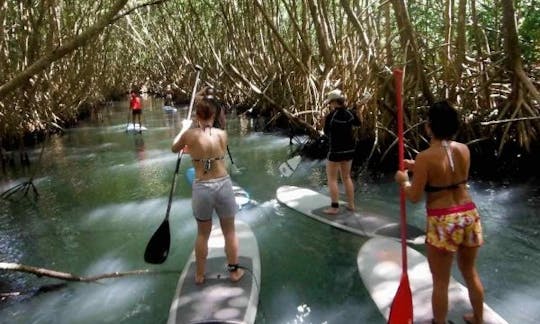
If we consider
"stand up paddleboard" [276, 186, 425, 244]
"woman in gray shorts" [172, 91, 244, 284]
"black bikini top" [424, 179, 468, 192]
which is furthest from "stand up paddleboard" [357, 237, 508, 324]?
"woman in gray shorts" [172, 91, 244, 284]

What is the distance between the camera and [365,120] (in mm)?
9102

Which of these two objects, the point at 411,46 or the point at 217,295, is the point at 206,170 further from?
the point at 411,46

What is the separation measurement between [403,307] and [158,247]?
7.82 ft

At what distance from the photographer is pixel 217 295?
3844mm

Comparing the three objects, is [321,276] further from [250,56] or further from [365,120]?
[250,56]

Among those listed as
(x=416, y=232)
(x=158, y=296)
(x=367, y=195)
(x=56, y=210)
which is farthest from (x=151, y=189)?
(x=416, y=232)

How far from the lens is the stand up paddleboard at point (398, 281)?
3.37 metres

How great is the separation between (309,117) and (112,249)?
6.51m

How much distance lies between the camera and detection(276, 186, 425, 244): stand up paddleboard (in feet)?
→ 17.5

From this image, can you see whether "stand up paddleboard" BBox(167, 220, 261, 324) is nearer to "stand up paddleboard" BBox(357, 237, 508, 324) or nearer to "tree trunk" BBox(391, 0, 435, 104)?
"stand up paddleboard" BBox(357, 237, 508, 324)

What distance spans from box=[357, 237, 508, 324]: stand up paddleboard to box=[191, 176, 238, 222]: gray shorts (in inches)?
60.5

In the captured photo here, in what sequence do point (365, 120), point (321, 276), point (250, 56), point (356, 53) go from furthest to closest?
point (250, 56), point (356, 53), point (365, 120), point (321, 276)

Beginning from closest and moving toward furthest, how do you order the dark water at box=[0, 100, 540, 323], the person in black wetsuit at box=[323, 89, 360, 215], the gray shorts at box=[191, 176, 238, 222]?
the gray shorts at box=[191, 176, 238, 222]
the dark water at box=[0, 100, 540, 323]
the person in black wetsuit at box=[323, 89, 360, 215]

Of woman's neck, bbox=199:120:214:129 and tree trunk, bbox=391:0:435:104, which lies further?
tree trunk, bbox=391:0:435:104
